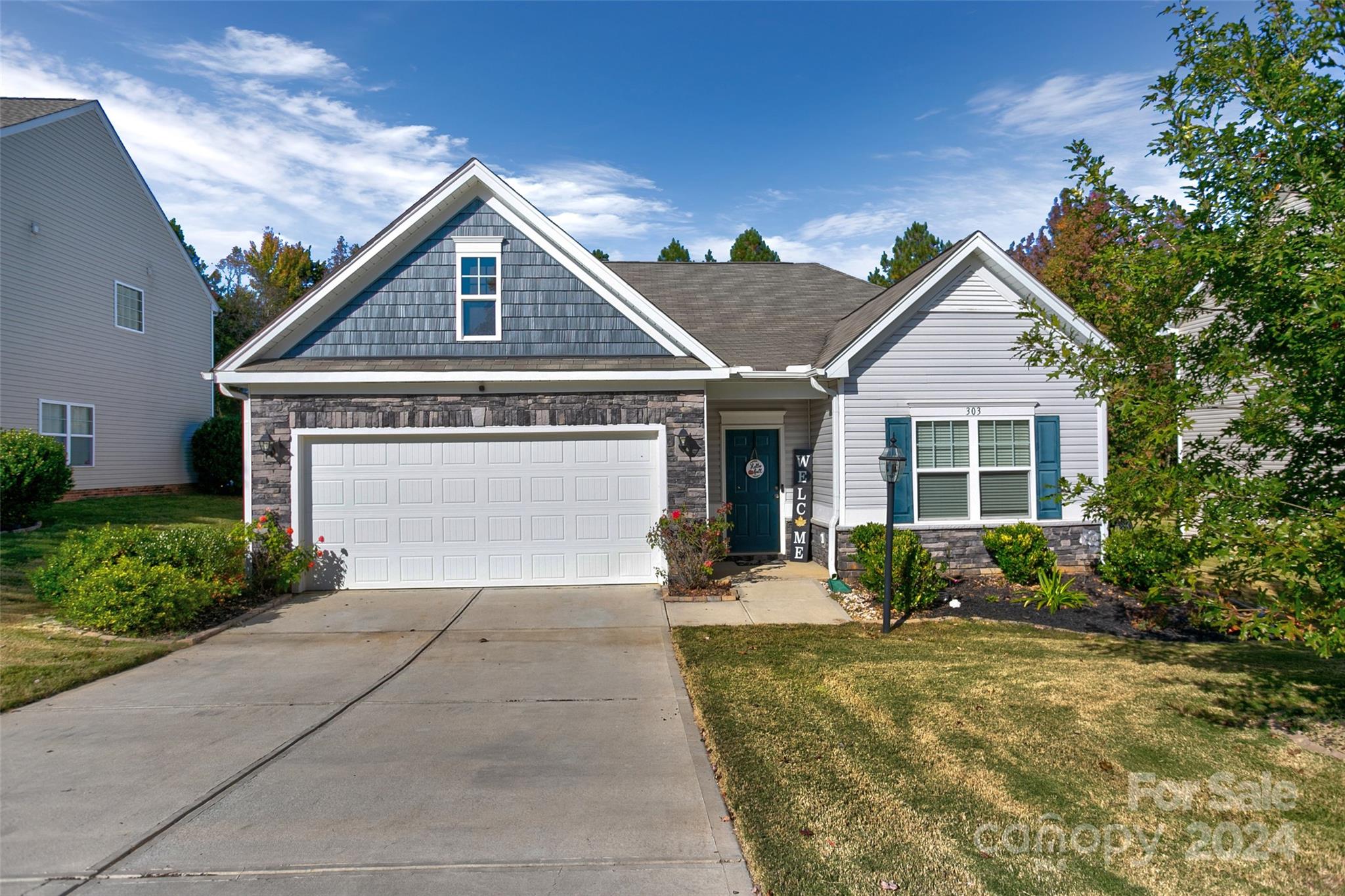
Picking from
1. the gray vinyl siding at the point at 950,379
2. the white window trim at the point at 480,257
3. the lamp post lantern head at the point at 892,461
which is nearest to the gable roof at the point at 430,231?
the white window trim at the point at 480,257

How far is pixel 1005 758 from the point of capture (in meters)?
5.06

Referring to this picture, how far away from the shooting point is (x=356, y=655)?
7.68 metres

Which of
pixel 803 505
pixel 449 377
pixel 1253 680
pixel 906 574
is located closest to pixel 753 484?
pixel 803 505

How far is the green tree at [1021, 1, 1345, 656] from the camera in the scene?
4.28 m

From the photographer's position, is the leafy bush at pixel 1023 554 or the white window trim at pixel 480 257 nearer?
the leafy bush at pixel 1023 554

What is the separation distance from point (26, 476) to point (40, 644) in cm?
657

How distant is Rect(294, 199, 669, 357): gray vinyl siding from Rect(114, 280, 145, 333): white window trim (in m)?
11.7

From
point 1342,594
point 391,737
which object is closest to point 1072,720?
point 1342,594

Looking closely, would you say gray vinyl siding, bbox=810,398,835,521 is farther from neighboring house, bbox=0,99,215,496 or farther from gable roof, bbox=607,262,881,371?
neighboring house, bbox=0,99,215,496

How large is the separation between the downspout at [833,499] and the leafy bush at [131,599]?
27.2 feet

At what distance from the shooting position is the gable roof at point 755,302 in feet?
40.8

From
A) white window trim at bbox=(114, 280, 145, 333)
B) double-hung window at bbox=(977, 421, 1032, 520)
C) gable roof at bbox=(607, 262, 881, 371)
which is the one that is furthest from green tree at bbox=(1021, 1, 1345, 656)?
white window trim at bbox=(114, 280, 145, 333)

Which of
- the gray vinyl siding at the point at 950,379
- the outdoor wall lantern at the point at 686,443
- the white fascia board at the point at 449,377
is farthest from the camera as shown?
the gray vinyl siding at the point at 950,379

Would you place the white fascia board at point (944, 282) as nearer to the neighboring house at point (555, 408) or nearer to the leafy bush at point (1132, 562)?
the neighboring house at point (555, 408)
